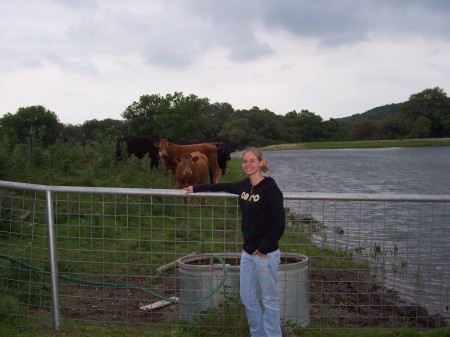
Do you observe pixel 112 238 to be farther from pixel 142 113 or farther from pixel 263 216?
pixel 142 113

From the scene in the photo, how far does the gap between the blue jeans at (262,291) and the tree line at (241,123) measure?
72.7 m

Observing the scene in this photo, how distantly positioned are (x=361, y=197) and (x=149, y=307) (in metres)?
3.12

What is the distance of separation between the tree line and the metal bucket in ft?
235

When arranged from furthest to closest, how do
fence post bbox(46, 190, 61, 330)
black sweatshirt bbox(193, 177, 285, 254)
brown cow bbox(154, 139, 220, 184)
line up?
brown cow bbox(154, 139, 220, 184)
fence post bbox(46, 190, 61, 330)
black sweatshirt bbox(193, 177, 285, 254)

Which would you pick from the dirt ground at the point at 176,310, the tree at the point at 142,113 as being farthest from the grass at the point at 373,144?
the dirt ground at the point at 176,310

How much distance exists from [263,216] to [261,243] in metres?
0.24

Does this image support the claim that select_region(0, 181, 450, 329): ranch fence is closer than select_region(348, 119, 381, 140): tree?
Yes

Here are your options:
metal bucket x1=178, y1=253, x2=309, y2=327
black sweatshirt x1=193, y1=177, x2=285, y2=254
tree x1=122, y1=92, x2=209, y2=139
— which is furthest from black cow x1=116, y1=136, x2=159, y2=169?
tree x1=122, y1=92, x2=209, y2=139

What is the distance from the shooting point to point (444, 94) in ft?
452

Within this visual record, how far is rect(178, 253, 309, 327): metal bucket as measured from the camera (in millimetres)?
5660

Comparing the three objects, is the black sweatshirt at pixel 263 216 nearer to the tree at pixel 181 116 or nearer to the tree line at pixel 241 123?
the tree line at pixel 241 123

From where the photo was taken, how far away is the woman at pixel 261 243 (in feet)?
15.4

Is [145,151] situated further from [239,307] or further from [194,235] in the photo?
[239,307]

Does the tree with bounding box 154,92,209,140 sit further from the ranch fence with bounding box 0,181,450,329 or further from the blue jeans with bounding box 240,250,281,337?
the blue jeans with bounding box 240,250,281,337
